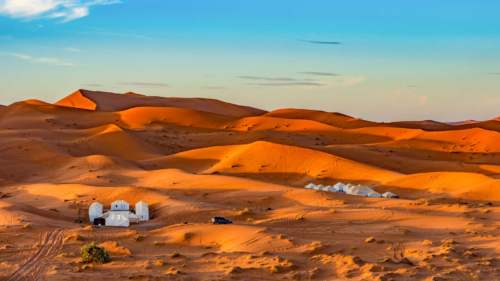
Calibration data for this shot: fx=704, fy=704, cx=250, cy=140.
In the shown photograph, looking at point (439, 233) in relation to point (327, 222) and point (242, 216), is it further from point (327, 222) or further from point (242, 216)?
point (242, 216)

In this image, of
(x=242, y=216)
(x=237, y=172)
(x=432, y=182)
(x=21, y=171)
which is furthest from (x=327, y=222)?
(x=21, y=171)

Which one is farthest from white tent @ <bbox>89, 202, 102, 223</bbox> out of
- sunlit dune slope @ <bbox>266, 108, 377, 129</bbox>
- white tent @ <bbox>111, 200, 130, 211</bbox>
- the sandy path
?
sunlit dune slope @ <bbox>266, 108, 377, 129</bbox>

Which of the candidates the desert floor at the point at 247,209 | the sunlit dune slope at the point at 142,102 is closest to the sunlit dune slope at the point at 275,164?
the desert floor at the point at 247,209

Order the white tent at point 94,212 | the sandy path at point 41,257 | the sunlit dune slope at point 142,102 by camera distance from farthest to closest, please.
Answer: the sunlit dune slope at point 142,102 < the white tent at point 94,212 < the sandy path at point 41,257

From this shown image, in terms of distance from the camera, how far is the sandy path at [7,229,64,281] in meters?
18.1

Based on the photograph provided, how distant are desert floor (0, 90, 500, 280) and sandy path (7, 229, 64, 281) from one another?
0.06 meters

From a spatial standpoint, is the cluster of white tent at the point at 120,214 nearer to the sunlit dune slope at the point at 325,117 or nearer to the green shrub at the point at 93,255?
the green shrub at the point at 93,255

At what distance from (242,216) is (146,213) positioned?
4.24 m

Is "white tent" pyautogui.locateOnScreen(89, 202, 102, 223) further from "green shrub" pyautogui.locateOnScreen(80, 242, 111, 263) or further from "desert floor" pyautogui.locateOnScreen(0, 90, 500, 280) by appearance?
"green shrub" pyautogui.locateOnScreen(80, 242, 111, 263)

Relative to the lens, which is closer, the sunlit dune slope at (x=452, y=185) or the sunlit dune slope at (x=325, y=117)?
the sunlit dune slope at (x=452, y=185)

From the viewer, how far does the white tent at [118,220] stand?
28.0 meters

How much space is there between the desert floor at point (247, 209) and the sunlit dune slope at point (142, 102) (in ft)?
170

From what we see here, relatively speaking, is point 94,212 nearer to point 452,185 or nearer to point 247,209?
point 247,209

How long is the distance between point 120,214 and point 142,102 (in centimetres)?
10150
